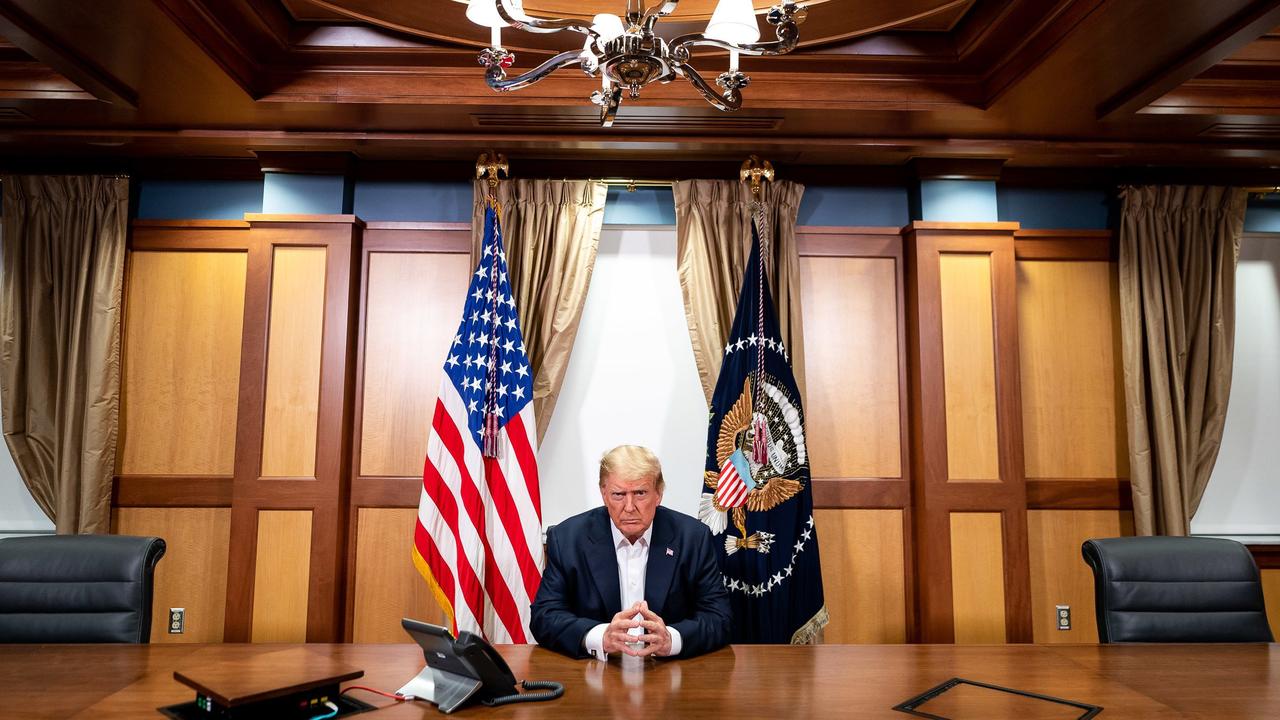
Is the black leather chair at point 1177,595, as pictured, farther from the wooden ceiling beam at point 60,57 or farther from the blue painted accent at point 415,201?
the wooden ceiling beam at point 60,57

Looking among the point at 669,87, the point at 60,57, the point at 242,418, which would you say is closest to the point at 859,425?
the point at 669,87

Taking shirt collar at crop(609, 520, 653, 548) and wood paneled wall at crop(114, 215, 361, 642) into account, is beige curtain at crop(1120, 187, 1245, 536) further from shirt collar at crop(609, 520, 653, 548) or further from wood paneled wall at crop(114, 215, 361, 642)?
wood paneled wall at crop(114, 215, 361, 642)

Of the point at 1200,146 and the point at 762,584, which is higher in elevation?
the point at 1200,146

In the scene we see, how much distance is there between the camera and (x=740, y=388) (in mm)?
3768

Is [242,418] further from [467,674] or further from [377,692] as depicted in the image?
[467,674]

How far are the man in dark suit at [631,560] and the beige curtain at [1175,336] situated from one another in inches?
105

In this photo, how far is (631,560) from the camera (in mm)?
2545

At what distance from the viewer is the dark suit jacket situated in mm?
2441

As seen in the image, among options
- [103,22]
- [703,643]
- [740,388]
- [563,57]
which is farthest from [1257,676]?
[103,22]

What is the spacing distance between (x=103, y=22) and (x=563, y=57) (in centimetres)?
191

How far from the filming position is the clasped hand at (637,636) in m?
2.12

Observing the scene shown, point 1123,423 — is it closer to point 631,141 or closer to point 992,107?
point 992,107

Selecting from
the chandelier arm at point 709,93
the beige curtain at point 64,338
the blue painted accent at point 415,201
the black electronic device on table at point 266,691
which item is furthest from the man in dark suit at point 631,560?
the beige curtain at point 64,338

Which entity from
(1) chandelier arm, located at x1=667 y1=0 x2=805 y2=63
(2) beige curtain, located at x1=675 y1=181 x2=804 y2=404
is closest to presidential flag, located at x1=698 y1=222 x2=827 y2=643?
(2) beige curtain, located at x1=675 y1=181 x2=804 y2=404
